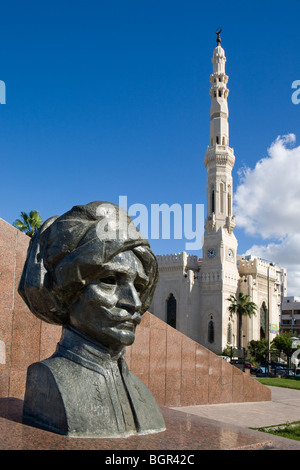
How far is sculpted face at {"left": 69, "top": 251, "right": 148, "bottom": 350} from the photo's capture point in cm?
424

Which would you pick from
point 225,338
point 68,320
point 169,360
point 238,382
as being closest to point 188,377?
point 169,360

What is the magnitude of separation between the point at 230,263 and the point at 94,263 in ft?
162

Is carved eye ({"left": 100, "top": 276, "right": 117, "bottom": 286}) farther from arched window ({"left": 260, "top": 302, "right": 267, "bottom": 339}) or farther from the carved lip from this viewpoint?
arched window ({"left": 260, "top": 302, "right": 267, "bottom": 339})

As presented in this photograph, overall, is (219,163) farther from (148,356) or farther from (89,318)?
(89,318)

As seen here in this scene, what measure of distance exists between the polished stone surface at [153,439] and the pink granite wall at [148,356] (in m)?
2.78

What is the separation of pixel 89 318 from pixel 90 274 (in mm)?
402

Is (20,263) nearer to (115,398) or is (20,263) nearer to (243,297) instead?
(115,398)

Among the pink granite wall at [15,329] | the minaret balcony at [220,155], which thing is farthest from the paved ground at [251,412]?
the minaret balcony at [220,155]

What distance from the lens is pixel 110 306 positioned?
168 inches

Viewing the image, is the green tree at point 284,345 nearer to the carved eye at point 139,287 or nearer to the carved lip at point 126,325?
the carved eye at point 139,287

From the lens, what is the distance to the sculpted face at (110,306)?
424cm

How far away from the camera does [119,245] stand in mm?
4320

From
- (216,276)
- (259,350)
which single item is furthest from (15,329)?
(216,276)

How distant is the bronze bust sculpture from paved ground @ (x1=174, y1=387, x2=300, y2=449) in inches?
205
